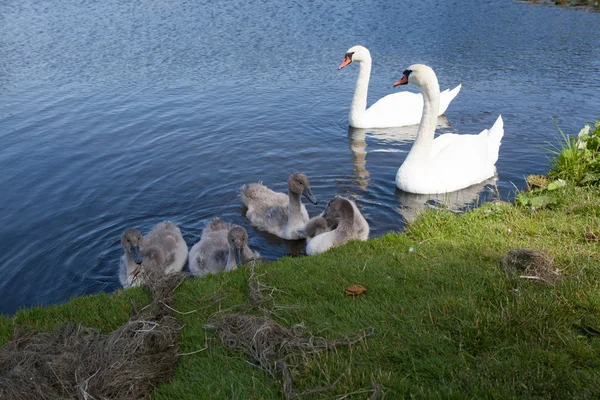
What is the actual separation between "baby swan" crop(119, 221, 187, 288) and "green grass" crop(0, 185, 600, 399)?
1.33 metres

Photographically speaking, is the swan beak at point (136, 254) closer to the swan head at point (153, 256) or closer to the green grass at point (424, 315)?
the swan head at point (153, 256)

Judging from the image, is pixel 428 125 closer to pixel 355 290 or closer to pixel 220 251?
pixel 220 251

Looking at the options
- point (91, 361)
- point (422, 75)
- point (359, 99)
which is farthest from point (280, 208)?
point (359, 99)

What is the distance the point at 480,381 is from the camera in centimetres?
397

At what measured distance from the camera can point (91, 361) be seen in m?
4.42

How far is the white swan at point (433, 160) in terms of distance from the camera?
959cm

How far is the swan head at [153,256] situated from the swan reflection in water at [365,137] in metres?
4.43

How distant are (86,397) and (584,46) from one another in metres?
18.5

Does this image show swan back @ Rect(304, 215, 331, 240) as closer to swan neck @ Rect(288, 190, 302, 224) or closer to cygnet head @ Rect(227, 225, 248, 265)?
swan neck @ Rect(288, 190, 302, 224)

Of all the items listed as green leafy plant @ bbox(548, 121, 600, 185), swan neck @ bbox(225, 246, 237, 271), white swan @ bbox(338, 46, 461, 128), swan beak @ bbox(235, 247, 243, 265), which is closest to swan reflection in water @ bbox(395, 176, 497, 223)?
green leafy plant @ bbox(548, 121, 600, 185)

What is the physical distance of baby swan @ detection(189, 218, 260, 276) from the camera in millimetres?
6988

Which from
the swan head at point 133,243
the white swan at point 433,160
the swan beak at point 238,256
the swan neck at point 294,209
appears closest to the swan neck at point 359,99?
the white swan at point 433,160

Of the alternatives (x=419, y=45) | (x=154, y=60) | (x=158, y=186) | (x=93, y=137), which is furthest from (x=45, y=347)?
(x=419, y=45)

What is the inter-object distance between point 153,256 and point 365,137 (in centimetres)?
664
